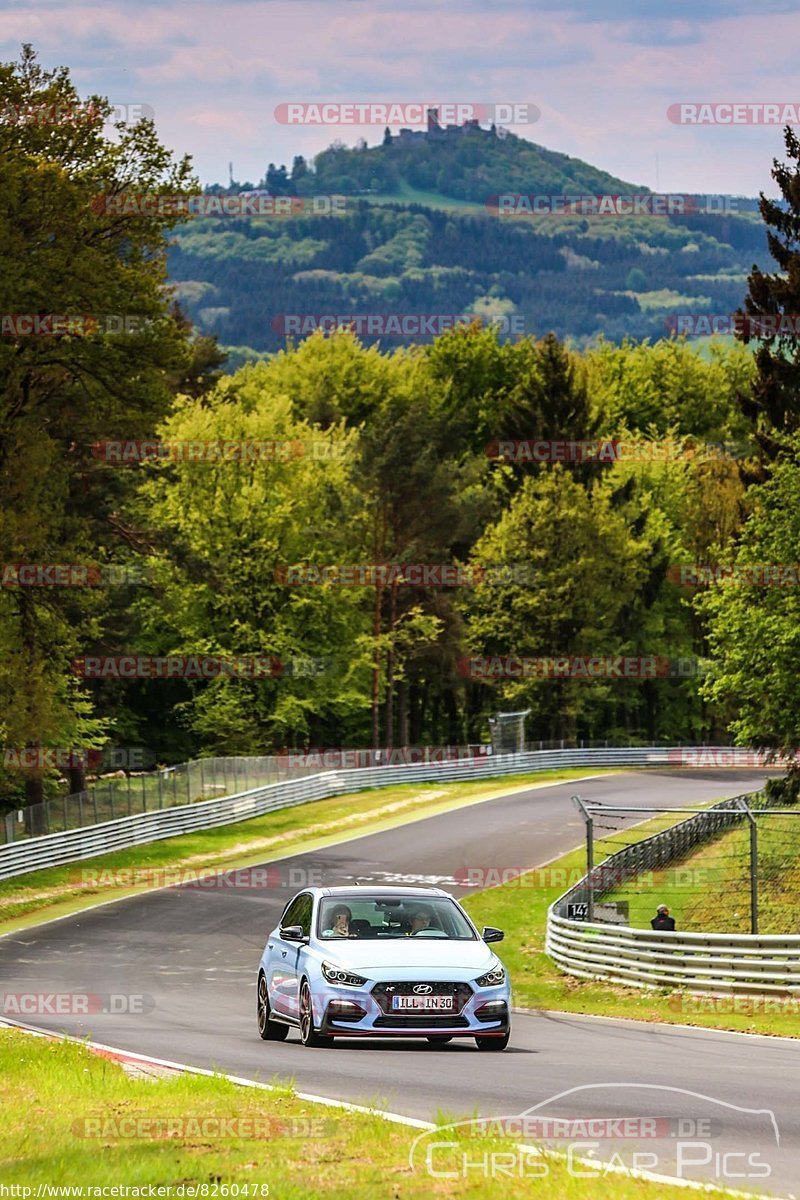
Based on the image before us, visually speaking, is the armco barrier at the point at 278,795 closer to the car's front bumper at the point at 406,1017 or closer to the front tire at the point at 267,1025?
the front tire at the point at 267,1025

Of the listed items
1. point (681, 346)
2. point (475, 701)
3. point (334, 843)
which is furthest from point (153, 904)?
point (681, 346)

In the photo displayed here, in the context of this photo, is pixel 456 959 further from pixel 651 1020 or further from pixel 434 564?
pixel 434 564

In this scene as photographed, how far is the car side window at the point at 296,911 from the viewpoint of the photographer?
18.5 metres

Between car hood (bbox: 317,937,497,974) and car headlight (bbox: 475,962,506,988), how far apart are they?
0.07m

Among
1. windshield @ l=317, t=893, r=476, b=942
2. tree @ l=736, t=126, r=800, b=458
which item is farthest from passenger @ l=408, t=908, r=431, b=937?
tree @ l=736, t=126, r=800, b=458

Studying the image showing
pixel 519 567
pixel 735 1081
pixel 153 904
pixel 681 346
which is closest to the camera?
pixel 735 1081

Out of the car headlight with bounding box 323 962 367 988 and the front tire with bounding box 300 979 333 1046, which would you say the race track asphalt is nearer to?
the front tire with bounding box 300 979 333 1046

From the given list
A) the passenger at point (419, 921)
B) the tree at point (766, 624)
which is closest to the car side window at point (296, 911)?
the passenger at point (419, 921)

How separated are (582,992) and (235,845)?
24917 millimetres

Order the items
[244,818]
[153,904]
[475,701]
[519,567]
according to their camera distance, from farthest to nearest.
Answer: [475,701], [519,567], [244,818], [153,904]

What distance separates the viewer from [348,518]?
2960 inches

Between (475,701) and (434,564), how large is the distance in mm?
13806

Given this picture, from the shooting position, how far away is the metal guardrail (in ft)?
74.9

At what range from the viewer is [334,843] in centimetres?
4988
